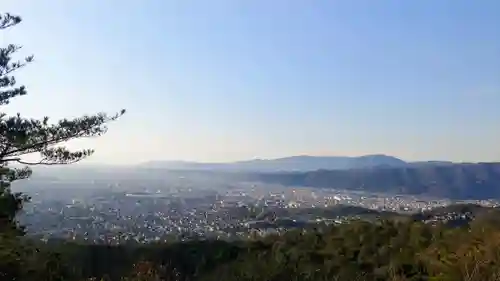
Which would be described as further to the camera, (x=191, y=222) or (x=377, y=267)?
(x=191, y=222)

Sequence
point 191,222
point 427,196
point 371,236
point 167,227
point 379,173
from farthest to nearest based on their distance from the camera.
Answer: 1. point 379,173
2. point 427,196
3. point 191,222
4. point 167,227
5. point 371,236

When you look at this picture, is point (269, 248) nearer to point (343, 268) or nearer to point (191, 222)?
point (343, 268)

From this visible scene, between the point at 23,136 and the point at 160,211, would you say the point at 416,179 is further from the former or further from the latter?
the point at 23,136

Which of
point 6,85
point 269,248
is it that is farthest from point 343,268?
point 6,85

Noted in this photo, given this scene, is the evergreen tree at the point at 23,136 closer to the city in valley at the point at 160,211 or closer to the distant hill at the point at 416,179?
the city in valley at the point at 160,211

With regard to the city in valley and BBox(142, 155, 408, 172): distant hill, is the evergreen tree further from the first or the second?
BBox(142, 155, 408, 172): distant hill

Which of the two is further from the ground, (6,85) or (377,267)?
(6,85)

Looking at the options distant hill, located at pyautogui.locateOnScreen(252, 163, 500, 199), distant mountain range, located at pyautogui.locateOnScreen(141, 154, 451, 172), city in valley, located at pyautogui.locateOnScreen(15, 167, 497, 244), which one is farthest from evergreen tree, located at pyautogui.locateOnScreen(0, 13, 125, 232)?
distant mountain range, located at pyautogui.locateOnScreen(141, 154, 451, 172)
